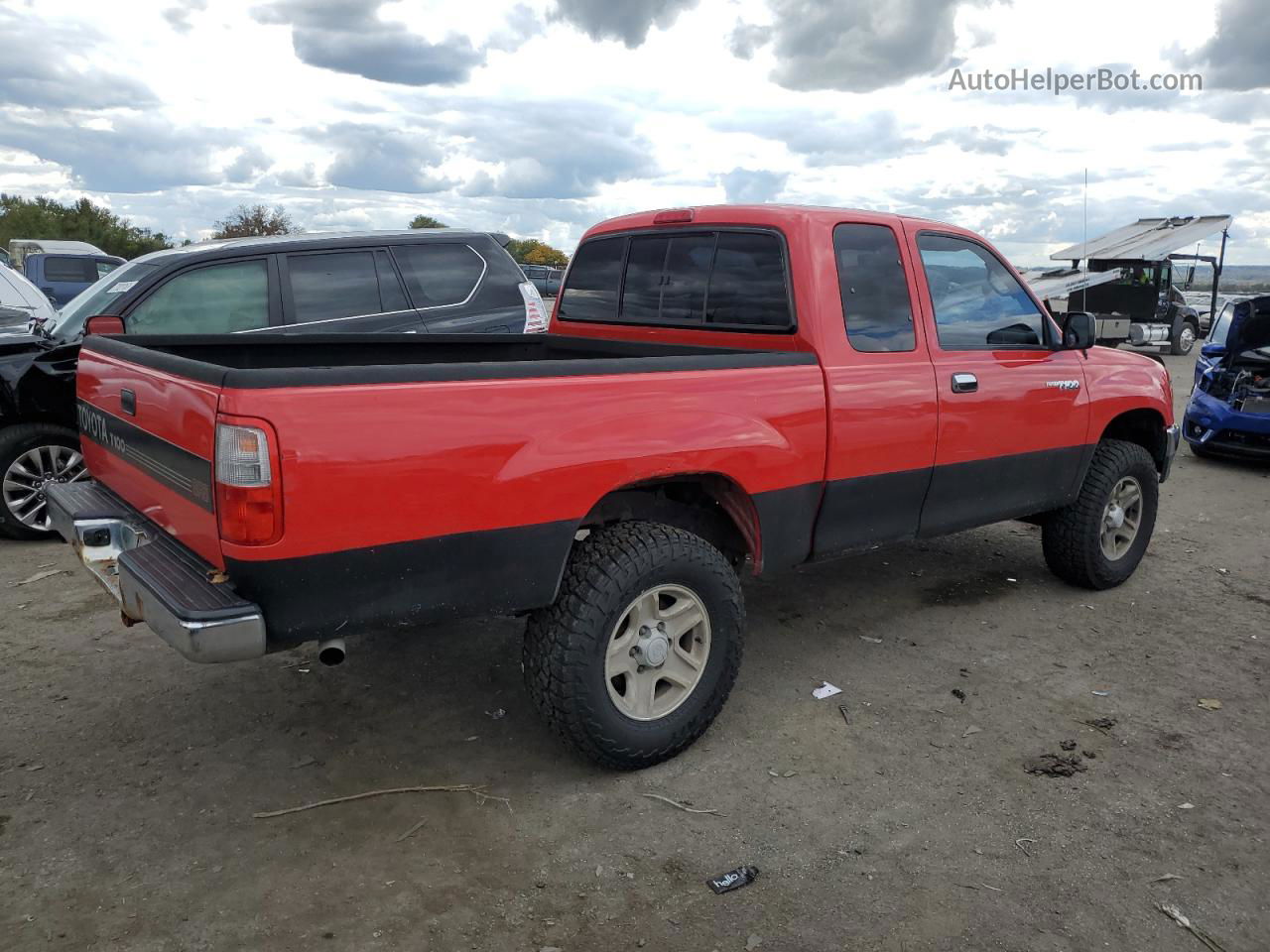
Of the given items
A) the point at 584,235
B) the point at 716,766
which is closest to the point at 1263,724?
the point at 716,766

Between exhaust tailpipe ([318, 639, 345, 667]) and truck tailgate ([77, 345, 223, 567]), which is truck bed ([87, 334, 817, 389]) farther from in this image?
exhaust tailpipe ([318, 639, 345, 667])

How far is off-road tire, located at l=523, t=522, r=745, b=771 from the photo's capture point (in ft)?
10.3

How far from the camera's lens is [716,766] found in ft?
11.4

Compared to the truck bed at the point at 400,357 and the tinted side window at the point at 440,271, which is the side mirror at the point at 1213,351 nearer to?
the tinted side window at the point at 440,271

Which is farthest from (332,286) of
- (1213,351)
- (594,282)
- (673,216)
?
(1213,351)

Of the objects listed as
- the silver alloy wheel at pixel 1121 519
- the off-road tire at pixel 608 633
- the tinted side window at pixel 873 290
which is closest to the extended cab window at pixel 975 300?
the tinted side window at pixel 873 290

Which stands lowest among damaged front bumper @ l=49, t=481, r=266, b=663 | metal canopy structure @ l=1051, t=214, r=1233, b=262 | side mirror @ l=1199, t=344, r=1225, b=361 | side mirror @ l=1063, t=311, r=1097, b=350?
damaged front bumper @ l=49, t=481, r=266, b=663

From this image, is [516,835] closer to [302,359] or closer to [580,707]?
[580,707]

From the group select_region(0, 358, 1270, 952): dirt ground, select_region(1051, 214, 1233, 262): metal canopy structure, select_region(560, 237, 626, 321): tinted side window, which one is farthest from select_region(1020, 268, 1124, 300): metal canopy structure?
select_region(560, 237, 626, 321): tinted side window

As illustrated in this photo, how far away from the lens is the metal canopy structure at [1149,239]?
19969 millimetres

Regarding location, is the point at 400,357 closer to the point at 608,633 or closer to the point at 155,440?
the point at 155,440

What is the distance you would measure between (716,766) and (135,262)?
17.4ft

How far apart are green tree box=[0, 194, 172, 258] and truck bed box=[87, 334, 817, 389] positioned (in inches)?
1911

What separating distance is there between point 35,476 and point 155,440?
3682 millimetres
